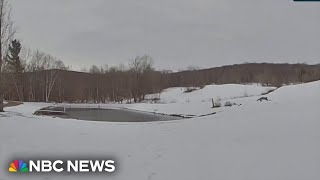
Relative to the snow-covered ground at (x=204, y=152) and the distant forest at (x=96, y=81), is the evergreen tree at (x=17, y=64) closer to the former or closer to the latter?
the distant forest at (x=96, y=81)

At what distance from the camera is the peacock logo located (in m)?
5.43

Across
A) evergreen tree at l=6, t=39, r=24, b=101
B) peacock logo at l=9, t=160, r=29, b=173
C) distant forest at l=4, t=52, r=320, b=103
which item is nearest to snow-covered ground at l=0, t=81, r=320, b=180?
peacock logo at l=9, t=160, r=29, b=173

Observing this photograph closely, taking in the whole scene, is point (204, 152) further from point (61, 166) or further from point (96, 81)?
point (96, 81)

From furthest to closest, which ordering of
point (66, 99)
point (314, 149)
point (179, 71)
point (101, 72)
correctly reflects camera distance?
point (179, 71), point (101, 72), point (66, 99), point (314, 149)

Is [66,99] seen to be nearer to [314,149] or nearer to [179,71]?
[179,71]

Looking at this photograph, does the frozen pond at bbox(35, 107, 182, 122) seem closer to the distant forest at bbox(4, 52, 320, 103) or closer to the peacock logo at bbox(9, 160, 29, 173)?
the peacock logo at bbox(9, 160, 29, 173)

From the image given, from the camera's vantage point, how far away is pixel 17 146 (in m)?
7.15

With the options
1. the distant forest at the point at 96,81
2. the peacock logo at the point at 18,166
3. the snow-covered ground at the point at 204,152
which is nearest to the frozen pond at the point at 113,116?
the snow-covered ground at the point at 204,152

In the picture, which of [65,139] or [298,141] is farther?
[65,139]

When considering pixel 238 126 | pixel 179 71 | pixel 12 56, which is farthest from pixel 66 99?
pixel 238 126

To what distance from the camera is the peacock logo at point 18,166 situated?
17.8 feet

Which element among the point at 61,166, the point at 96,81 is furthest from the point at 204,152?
the point at 96,81

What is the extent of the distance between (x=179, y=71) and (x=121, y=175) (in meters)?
136

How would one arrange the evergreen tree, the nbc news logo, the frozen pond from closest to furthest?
1. the nbc news logo
2. the frozen pond
3. the evergreen tree
